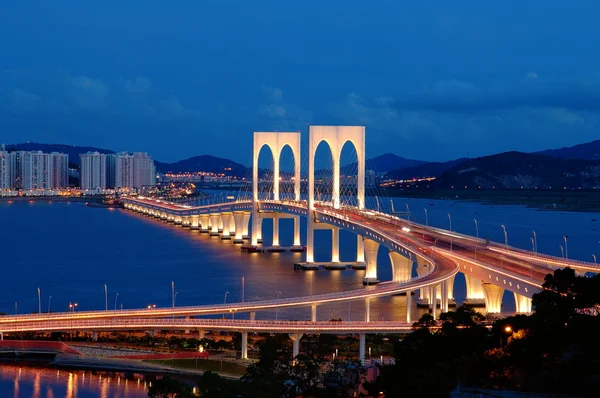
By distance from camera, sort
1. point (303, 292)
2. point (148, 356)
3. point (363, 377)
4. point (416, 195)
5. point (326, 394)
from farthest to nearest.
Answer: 1. point (416, 195)
2. point (303, 292)
3. point (148, 356)
4. point (363, 377)
5. point (326, 394)

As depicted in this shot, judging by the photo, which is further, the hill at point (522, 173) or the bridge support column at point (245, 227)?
the hill at point (522, 173)

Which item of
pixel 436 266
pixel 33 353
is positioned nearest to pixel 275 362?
pixel 33 353

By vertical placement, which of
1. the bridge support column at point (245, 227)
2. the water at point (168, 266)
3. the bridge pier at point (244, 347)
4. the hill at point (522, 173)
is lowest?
the bridge pier at point (244, 347)

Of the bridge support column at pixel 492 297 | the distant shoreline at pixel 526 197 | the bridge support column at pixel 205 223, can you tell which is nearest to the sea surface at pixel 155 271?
the bridge support column at pixel 205 223

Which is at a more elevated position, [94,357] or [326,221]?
[326,221]

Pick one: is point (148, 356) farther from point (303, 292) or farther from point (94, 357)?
point (303, 292)

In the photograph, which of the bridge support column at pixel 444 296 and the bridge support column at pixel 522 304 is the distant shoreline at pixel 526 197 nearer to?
the bridge support column at pixel 444 296

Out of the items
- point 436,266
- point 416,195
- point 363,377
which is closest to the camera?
point 363,377
